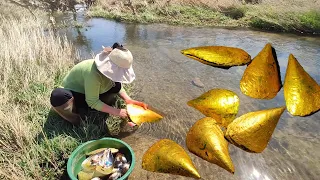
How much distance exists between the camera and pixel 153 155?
8.49ft

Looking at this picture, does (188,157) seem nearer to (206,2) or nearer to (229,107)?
(229,107)

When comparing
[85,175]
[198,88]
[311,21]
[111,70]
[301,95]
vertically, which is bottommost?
[198,88]

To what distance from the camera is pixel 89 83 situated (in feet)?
7.65

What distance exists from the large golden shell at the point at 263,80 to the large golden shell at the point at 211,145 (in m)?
1.17

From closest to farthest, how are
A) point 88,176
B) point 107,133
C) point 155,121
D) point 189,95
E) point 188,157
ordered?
1. point 88,176
2. point 188,157
3. point 107,133
4. point 155,121
5. point 189,95

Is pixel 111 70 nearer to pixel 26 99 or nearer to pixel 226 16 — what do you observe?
pixel 26 99

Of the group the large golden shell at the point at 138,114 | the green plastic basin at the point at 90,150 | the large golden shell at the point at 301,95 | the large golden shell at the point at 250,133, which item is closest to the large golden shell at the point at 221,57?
the large golden shell at the point at 301,95

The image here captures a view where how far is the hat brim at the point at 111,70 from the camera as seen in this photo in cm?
224

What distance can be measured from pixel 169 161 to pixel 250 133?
92 centimetres

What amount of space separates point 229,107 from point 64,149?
6.45 feet

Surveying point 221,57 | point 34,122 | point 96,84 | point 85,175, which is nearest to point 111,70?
point 96,84

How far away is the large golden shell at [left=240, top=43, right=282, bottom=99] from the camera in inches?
138

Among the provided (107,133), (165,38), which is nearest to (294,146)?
(107,133)

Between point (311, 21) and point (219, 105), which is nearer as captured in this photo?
point (219, 105)
